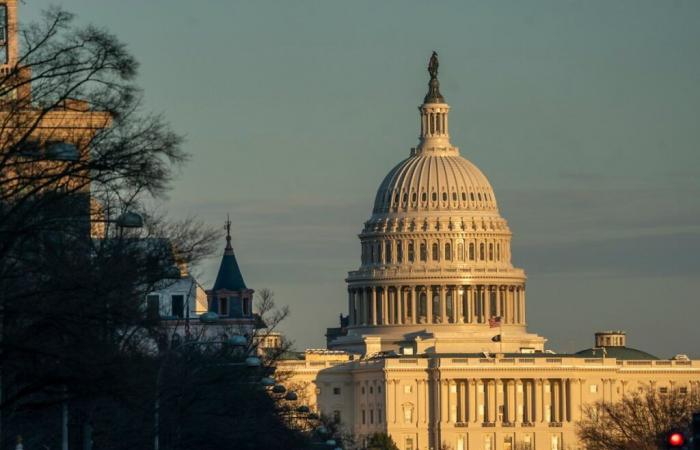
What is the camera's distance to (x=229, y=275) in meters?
195

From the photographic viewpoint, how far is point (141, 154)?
55750mm

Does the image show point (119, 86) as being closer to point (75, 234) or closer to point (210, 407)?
point (75, 234)

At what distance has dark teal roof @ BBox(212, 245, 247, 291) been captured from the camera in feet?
634

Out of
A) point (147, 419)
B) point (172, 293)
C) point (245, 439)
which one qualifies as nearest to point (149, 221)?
point (147, 419)

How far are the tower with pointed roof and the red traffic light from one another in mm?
122919

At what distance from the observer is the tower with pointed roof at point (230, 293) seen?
18775 cm

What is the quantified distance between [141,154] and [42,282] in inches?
115

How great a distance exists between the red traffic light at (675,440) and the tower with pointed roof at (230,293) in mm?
122919

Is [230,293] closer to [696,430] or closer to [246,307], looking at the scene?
[246,307]

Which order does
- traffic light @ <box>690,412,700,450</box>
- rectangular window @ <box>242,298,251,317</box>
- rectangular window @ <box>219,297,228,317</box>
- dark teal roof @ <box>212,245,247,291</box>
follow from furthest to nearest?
dark teal roof @ <box>212,245,247,291</box> → rectangular window @ <box>219,297,228,317</box> → rectangular window @ <box>242,298,251,317</box> → traffic light @ <box>690,412,700,450</box>

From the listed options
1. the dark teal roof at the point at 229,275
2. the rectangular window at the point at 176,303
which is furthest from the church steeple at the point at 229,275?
the rectangular window at the point at 176,303

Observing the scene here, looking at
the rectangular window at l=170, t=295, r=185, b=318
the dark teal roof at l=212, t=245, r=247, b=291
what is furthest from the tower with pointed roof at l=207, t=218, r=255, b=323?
the rectangular window at l=170, t=295, r=185, b=318

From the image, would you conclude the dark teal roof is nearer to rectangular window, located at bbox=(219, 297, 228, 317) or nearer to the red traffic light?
rectangular window, located at bbox=(219, 297, 228, 317)

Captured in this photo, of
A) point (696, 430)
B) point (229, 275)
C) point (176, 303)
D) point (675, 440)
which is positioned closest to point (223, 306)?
point (229, 275)
